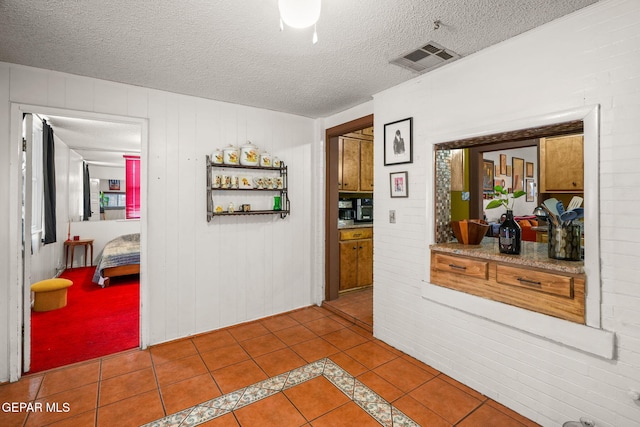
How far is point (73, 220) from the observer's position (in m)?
6.33

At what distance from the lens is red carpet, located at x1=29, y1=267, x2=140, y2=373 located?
9.09 ft

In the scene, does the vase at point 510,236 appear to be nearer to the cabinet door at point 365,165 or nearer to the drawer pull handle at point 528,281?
the drawer pull handle at point 528,281

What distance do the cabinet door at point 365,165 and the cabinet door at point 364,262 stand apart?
82 centimetres

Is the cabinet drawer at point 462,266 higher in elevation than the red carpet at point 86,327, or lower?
higher

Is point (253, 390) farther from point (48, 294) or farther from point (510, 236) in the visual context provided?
point (48, 294)

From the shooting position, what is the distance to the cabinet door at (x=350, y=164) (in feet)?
14.2

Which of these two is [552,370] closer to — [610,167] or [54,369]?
[610,167]

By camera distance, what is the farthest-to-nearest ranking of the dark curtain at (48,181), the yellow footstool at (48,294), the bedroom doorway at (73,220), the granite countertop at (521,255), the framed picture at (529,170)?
the framed picture at (529,170)
the dark curtain at (48,181)
the yellow footstool at (48,294)
the bedroom doorway at (73,220)
the granite countertop at (521,255)

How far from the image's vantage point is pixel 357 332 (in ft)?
10.6

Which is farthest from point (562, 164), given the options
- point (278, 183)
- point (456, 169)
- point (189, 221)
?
point (189, 221)

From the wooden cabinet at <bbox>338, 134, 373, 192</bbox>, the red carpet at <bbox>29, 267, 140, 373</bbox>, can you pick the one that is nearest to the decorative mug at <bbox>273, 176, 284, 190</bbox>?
the wooden cabinet at <bbox>338, 134, 373, 192</bbox>

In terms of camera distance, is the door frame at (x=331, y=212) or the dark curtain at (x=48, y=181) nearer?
the door frame at (x=331, y=212)

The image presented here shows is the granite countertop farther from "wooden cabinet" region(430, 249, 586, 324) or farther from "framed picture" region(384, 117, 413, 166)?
"framed picture" region(384, 117, 413, 166)

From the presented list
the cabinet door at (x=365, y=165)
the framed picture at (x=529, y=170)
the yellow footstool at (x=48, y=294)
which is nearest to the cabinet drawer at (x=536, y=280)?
the cabinet door at (x=365, y=165)
